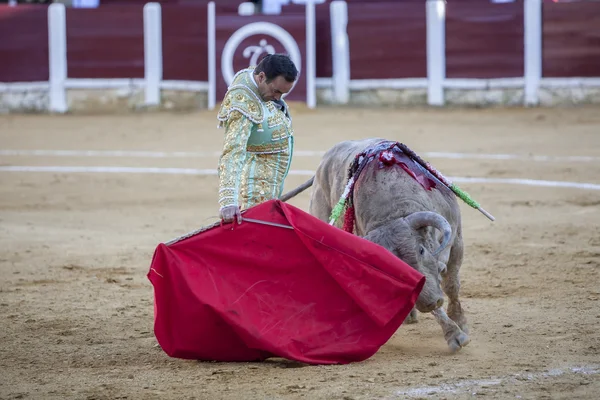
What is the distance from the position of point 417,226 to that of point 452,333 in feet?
1.40

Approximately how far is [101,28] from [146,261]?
330 inches

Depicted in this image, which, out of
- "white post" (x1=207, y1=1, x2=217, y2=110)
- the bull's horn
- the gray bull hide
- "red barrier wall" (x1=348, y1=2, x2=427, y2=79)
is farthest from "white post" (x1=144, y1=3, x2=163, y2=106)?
the bull's horn

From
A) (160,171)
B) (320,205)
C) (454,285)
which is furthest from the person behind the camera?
(160,171)

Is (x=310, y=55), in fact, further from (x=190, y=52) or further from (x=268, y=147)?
(x=268, y=147)

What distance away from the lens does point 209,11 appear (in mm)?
13109

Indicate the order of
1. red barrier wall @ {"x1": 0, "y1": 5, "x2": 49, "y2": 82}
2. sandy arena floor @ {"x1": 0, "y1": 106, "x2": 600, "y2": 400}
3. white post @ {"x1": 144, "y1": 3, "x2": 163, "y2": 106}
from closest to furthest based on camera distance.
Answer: sandy arena floor @ {"x1": 0, "y1": 106, "x2": 600, "y2": 400} → white post @ {"x1": 144, "y1": 3, "x2": 163, "y2": 106} → red barrier wall @ {"x1": 0, "y1": 5, "x2": 49, "y2": 82}

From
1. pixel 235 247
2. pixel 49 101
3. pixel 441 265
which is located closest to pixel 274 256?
pixel 235 247

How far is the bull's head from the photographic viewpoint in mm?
3570

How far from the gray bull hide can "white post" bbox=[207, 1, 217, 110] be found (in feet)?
28.8

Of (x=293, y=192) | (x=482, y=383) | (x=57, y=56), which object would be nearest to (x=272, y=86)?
(x=293, y=192)

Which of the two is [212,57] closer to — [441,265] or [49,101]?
[49,101]

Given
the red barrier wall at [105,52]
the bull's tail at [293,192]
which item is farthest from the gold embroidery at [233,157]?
the red barrier wall at [105,52]

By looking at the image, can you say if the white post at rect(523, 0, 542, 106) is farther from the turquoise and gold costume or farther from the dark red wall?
the turquoise and gold costume

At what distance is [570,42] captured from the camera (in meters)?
12.5
